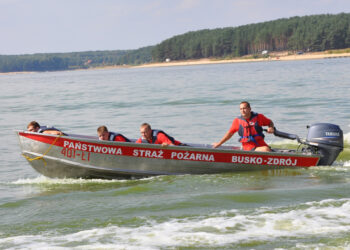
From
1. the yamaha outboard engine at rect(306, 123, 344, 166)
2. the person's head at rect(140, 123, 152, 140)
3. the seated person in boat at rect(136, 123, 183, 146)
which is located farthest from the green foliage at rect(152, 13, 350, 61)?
the person's head at rect(140, 123, 152, 140)

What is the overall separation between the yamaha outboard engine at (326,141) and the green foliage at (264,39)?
110942 millimetres

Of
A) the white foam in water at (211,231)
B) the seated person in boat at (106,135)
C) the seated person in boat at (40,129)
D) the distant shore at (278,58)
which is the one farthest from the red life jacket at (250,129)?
the distant shore at (278,58)

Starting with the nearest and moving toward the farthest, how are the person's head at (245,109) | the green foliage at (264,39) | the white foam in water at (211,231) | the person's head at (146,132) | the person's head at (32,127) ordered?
the white foam in water at (211,231) < the person's head at (146,132) < the person's head at (245,109) < the person's head at (32,127) < the green foliage at (264,39)

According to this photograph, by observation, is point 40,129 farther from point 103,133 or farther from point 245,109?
point 245,109

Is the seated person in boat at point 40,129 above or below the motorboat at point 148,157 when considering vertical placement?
above

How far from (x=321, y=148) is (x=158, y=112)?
560 inches

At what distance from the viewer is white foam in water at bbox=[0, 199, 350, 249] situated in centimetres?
642

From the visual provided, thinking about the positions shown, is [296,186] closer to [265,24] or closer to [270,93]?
[270,93]

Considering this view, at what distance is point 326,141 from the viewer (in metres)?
10.1

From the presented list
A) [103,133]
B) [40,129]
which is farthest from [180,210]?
[40,129]

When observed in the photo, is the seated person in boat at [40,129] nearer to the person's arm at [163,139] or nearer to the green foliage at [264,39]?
the person's arm at [163,139]

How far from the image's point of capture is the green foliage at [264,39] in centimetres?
11769

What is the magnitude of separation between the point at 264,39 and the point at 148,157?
13023 centimetres

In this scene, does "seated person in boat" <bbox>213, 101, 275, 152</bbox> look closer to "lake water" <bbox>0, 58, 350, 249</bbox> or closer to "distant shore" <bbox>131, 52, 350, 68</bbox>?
"lake water" <bbox>0, 58, 350, 249</bbox>
